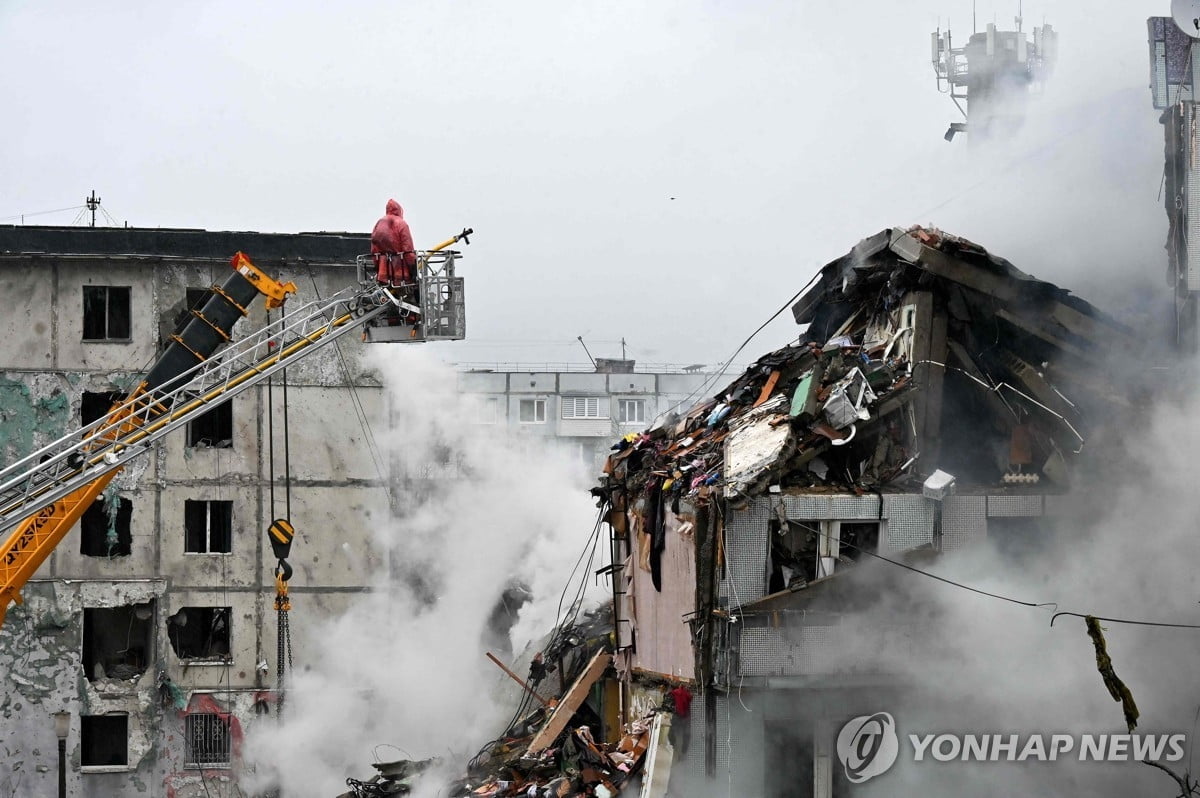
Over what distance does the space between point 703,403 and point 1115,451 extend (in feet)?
22.0

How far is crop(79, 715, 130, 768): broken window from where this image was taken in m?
31.1

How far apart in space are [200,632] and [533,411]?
42.7 metres

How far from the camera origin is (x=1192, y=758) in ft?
53.0

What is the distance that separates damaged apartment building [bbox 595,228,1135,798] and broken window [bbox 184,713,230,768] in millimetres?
16425

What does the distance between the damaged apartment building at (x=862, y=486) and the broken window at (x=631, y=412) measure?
54751 mm

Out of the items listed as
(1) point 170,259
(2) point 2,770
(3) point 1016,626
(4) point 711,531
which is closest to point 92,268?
(1) point 170,259

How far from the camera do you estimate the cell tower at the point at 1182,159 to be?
54.5 feet

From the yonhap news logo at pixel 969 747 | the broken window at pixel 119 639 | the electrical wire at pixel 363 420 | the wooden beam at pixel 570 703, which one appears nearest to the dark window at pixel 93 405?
the broken window at pixel 119 639

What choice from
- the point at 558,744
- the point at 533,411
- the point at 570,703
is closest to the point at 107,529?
the point at 570,703

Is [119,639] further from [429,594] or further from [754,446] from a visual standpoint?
[754,446]

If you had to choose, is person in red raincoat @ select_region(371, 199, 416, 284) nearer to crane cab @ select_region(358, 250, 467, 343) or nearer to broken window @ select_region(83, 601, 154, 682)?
crane cab @ select_region(358, 250, 467, 343)

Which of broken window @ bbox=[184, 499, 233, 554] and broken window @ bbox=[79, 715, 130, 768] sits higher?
Answer: broken window @ bbox=[184, 499, 233, 554]

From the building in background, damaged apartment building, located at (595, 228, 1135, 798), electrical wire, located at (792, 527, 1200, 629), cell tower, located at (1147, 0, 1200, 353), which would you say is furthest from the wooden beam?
the building in background

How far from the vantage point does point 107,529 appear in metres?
31.6
